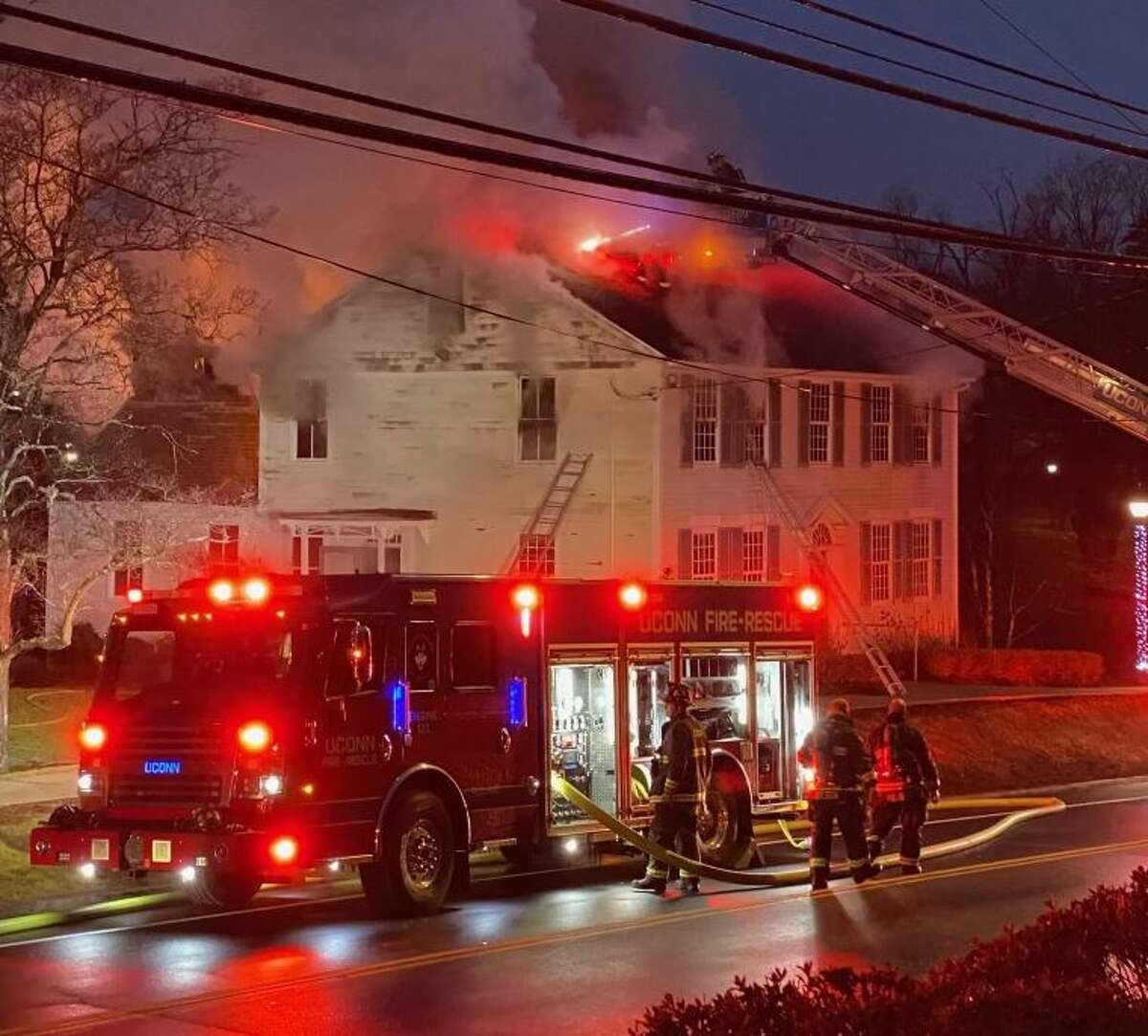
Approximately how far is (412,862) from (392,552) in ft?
62.9

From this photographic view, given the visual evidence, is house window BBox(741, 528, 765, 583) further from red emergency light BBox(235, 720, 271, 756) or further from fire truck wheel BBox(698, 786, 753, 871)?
red emergency light BBox(235, 720, 271, 756)

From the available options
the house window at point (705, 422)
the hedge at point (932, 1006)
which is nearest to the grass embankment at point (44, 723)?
the house window at point (705, 422)

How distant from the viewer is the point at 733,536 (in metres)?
31.0

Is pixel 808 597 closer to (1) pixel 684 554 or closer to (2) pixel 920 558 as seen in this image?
(1) pixel 684 554

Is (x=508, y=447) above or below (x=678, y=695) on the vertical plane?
above

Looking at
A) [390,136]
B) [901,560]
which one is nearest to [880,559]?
[901,560]

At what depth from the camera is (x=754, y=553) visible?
1236 inches

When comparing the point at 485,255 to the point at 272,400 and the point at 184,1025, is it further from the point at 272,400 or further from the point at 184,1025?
the point at 184,1025

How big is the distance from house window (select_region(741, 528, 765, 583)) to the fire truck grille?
21.0 m

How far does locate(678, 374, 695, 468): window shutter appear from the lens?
29797 millimetres

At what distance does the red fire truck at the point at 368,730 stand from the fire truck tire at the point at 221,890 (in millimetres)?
21

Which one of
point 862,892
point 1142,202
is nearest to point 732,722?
point 862,892

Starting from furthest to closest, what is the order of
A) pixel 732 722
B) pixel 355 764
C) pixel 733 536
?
pixel 733 536 → pixel 732 722 → pixel 355 764

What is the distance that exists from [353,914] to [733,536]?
20.3 metres
